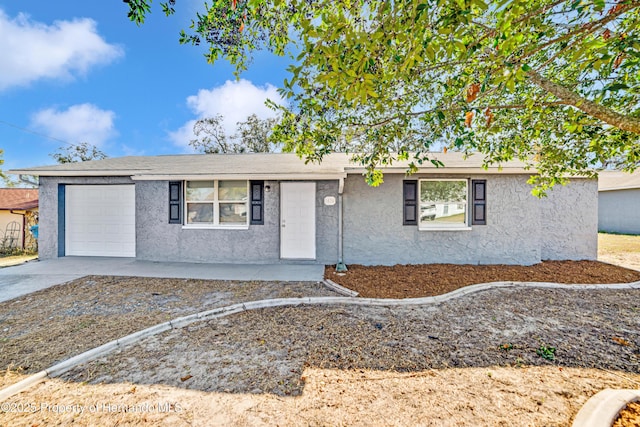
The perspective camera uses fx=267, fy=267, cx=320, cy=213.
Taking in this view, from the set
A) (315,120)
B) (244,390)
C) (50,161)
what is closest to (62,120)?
(50,161)

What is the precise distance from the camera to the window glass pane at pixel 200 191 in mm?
7773

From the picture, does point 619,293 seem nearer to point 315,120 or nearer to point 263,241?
point 315,120

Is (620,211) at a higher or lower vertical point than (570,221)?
higher

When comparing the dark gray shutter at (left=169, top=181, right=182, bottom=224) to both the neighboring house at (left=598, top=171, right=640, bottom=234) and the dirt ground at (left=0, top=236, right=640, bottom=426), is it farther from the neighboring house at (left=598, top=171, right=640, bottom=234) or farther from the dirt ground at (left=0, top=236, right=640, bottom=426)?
the neighboring house at (left=598, top=171, right=640, bottom=234)

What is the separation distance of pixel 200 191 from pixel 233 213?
117 centimetres

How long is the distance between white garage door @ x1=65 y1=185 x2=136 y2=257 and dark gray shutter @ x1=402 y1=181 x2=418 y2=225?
8.05 m

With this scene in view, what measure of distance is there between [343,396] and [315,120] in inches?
147

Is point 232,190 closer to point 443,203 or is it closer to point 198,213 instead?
point 198,213

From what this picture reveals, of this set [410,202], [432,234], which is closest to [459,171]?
[410,202]

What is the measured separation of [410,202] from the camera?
7.35m

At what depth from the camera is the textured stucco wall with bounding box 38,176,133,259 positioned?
316 inches

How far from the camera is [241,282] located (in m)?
5.85

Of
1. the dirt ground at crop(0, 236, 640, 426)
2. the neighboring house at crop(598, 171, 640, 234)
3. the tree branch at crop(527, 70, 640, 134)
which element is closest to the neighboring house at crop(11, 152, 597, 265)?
the dirt ground at crop(0, 236, 640, 426)

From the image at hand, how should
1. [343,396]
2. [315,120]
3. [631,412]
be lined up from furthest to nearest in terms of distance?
[315,120] < [343,396] < [631,412]
